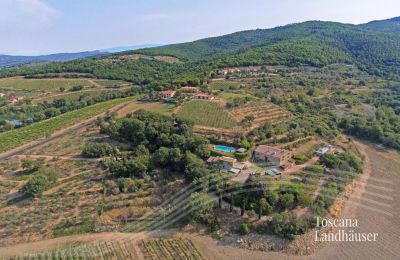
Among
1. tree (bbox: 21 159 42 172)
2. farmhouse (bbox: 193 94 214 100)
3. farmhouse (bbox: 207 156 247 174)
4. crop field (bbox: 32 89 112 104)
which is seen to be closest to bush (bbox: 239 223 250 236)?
farmhouse (bbox: 207 156 247 174)

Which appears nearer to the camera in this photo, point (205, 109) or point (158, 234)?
point (158, 234)

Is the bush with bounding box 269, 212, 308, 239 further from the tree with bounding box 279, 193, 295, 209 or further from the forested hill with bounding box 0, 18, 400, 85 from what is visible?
the forested hill with bounding box 0, 18, 400, 85

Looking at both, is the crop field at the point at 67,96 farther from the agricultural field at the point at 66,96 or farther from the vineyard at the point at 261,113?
the vineyard at the point at 261,113

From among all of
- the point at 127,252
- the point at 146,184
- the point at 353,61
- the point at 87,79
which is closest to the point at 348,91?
the point at 353,61

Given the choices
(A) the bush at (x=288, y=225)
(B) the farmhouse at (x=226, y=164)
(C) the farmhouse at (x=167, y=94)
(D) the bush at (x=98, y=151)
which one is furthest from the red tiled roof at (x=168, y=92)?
(A) the bush at (x=288, y=225)

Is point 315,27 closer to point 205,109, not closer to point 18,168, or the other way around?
point 205,109
